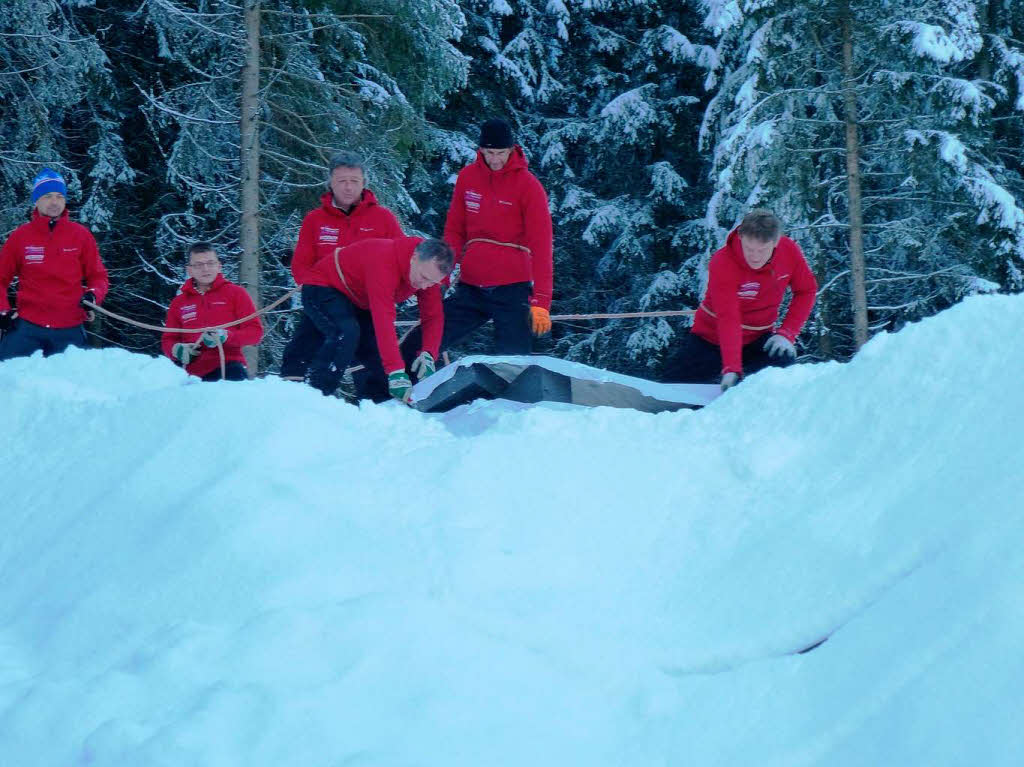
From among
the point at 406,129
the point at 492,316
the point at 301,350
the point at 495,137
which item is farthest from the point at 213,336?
the point at 406,129

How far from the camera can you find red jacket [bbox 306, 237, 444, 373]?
5277mm

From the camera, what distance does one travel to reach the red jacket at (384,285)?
528 cm

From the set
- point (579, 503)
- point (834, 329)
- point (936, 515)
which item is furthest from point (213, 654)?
point (834, 329)

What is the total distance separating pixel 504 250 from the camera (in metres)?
6.11

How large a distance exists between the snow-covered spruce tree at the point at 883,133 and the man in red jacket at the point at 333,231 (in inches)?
211

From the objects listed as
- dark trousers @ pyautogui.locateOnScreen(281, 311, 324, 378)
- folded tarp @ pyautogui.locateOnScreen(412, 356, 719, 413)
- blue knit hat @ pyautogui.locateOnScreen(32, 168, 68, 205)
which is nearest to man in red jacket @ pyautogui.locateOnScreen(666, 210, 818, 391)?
folded tarp @ pyautogui.locateOnScreen(412, 356, 719, 413)

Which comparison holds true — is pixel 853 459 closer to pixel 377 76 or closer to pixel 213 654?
pixel 213 654

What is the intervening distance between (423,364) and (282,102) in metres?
5.91

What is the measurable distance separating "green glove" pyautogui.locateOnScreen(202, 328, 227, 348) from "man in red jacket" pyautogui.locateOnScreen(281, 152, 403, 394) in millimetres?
373

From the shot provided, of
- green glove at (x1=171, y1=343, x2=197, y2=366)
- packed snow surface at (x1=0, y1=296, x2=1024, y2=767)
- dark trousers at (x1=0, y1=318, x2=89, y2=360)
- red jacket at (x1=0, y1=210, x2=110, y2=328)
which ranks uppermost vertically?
red jacket at (x1=0, y1=210, x2=110, y2=328)

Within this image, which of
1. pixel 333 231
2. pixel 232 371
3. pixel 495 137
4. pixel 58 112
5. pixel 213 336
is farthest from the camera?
pixel 58 112

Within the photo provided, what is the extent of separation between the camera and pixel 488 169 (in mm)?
6125

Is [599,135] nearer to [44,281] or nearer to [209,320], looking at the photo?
[209,320]

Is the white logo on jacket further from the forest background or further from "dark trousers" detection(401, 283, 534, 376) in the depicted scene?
the forest background
